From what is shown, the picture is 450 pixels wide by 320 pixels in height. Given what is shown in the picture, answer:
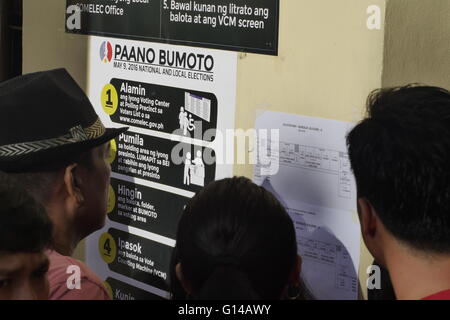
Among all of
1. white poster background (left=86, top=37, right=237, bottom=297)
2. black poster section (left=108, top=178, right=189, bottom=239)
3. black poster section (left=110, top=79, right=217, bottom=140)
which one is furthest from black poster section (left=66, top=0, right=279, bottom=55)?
black poster section (left=108, top=178, right=189, bottom=239)

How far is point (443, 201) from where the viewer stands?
1.98 meters

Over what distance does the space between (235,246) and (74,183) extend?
0.83 metres

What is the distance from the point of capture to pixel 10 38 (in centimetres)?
435

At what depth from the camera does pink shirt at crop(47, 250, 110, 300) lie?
7.64ft

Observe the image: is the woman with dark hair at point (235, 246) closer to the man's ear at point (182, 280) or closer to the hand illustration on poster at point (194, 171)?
the man's ear at point (182, 280)

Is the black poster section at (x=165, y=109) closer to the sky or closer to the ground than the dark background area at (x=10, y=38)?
closer to the ground

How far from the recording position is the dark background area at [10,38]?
4289 millimetres

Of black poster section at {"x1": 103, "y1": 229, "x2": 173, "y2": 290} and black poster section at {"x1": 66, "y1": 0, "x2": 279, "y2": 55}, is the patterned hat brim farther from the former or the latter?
black poster section at {"x1": 103, "y1": 229, "x2": 173, "y2": 290}

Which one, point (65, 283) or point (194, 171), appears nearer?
point (65, 283)

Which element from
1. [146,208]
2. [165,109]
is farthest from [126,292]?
[165,109]

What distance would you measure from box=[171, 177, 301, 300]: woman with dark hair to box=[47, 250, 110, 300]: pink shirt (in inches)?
11.6

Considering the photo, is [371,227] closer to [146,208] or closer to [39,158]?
[39,158]

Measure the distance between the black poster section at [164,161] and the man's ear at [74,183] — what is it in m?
0.57

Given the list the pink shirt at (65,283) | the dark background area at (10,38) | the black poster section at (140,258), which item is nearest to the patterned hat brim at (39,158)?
the pink shirt at (65,283)
